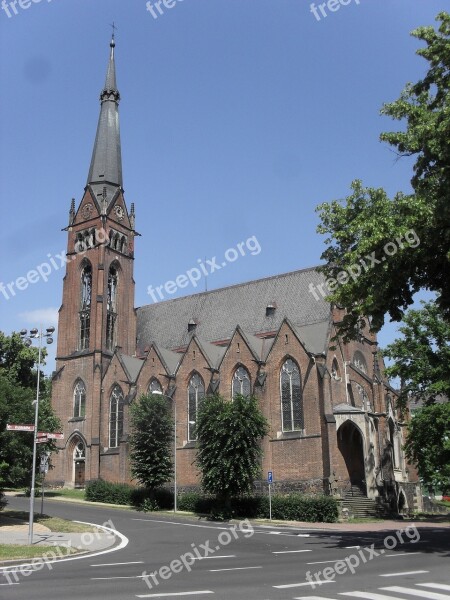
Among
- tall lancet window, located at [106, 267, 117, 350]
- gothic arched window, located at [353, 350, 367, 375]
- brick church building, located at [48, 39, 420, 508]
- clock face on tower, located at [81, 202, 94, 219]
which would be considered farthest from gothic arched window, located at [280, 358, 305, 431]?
clock face on tower, located at [81, 202, 94, 219]

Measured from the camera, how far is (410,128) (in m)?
20.5

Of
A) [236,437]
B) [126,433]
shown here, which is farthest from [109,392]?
[236,437]

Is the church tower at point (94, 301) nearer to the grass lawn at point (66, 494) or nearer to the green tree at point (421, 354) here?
the grass lawn at point (66, 494)

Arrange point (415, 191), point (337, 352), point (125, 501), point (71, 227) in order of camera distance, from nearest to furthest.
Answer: point (415, 191) < point (125, 501) < point (337, 352) < point (71, 227)

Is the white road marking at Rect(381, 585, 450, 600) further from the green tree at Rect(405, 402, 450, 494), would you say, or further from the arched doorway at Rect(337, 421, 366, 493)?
the arched doorway at Rect(337, 421, 366, 493)

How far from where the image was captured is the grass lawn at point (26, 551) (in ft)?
56.3

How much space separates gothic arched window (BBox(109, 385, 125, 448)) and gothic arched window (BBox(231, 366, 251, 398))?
1082 centimetres

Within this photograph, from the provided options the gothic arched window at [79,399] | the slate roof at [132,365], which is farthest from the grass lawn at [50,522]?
the gothic arched window at [79,399]

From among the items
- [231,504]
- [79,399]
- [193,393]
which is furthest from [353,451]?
[79,399]

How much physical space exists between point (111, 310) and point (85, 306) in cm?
247

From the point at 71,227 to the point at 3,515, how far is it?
1398 inches

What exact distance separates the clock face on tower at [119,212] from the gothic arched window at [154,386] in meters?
17.8

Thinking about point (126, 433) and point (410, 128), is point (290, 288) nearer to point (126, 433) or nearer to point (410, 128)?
point (126, 433)

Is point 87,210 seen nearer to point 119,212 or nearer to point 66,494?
point 119,212
